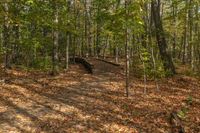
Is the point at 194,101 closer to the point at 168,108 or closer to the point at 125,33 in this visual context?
the point at 168,108

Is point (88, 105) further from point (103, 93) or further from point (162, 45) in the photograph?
point (162, 45)

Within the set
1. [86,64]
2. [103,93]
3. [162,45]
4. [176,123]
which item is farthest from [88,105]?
[86,64]

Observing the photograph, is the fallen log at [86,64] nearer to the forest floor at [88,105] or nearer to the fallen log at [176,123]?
the forest floor at [88,105]

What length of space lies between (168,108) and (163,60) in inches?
360

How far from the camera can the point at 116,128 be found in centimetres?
1399

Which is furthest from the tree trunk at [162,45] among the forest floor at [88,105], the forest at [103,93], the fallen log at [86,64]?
the fallen log at [86,64]

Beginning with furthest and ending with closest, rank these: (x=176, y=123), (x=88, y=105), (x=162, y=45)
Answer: (x=162, y=45)
(x=88, y=105)
(x=176, y=123)

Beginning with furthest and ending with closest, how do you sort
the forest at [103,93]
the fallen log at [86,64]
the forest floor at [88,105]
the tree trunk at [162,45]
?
the fallen log at [86,64] → the tree trunk at [162,45] → the forest at [103,93] → the forest floor at [88,105]

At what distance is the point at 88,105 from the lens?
1683 centimetres

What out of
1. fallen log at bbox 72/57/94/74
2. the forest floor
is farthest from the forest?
fallen log at bbox 72/57/94/74

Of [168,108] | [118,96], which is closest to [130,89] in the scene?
[118,96]

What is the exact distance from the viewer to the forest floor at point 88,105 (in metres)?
13.8

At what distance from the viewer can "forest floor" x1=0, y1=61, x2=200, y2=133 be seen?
45.4 feet

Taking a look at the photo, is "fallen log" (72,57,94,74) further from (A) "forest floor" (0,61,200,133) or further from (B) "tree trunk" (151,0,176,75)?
(B) "tree trunk" (151,0,176,75)
